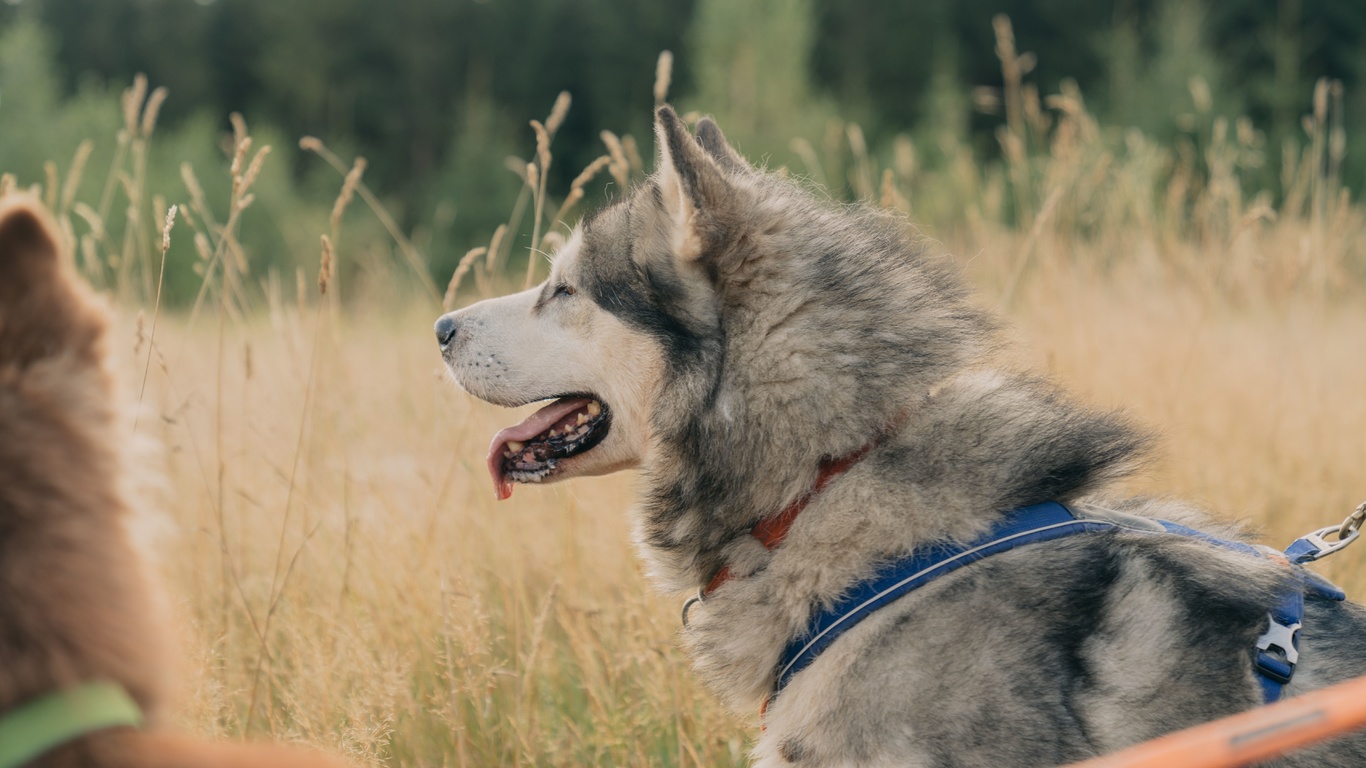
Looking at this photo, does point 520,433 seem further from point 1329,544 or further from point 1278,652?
point 1329,544

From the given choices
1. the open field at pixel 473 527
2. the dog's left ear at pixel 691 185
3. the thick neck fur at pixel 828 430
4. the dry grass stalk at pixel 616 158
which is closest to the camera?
the thick neck fur at pixel 828 430

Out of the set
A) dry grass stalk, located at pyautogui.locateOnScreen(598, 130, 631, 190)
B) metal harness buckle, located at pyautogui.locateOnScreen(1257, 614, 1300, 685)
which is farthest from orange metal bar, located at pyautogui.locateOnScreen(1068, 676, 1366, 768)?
dry grass stalk, located at pyautogui.locateOnScreen(598, 130, 631, 190)

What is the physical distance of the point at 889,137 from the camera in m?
24.1

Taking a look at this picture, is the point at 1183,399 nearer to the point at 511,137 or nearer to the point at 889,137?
the point at 889,137

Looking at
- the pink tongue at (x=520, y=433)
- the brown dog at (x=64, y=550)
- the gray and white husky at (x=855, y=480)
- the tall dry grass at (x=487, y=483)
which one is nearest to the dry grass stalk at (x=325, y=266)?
the tall dry grass at (x=487, y=483)

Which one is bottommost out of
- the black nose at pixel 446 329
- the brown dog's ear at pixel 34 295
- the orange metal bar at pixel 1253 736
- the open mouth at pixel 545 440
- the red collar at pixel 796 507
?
the red collar at pixel 796 507

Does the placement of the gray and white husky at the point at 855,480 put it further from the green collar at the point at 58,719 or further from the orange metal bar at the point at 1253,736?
the green collar at the point at 58,719

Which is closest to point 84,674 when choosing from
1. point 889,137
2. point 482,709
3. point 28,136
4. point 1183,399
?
point 482,709

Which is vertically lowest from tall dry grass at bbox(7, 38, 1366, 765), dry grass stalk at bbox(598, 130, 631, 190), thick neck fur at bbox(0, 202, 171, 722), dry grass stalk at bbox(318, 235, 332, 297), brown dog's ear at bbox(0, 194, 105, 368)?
tall dry grass at bbox(7, 38, 1366, 765)

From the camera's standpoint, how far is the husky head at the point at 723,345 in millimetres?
2389

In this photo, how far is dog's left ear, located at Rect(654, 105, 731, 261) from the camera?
7.96 ft

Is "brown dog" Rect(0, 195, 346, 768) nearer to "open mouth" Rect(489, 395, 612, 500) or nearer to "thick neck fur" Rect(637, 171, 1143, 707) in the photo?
"thick neck fur" Rect(637, 171, 1143, 707)

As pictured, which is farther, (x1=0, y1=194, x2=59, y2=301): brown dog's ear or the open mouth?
the open mouth

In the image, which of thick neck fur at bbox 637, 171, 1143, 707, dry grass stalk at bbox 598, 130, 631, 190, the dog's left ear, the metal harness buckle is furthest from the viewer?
dry grass stalk at bbox 598, 130, 631, 190
